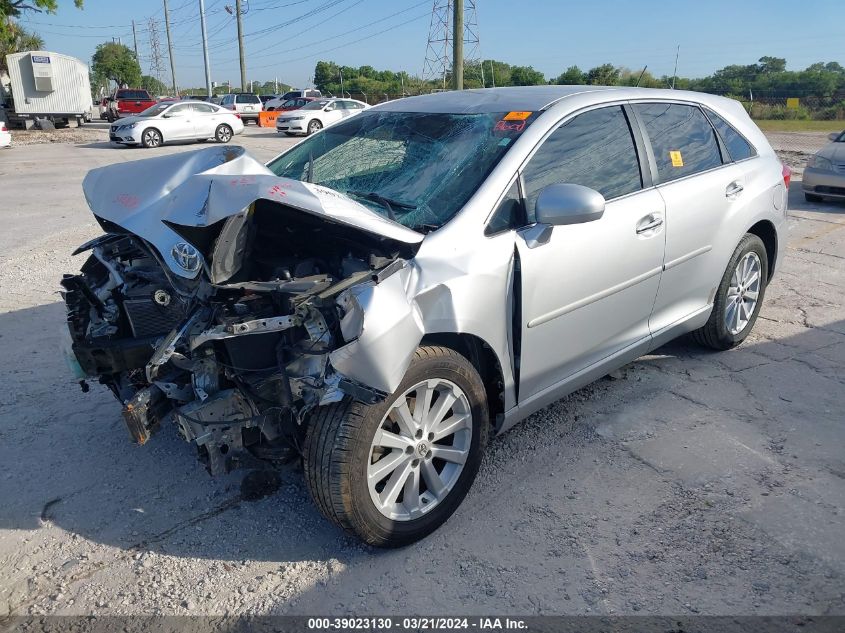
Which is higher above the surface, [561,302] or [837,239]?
[561,302]

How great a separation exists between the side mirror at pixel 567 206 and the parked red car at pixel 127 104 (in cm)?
3478

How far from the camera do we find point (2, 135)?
19938 millimetres

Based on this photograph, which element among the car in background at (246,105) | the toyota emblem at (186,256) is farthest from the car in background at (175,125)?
the toyota emblem at (186,256)

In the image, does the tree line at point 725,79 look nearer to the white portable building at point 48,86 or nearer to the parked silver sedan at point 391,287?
the white portable building at point 48,86

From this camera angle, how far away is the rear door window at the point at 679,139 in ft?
12.9

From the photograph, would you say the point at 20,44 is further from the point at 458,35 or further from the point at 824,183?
the point at 824,183

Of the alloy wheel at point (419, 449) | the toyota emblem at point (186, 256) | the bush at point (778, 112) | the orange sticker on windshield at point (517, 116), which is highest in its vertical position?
the bush at point (778, 112)

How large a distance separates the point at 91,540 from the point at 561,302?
93.3 inches

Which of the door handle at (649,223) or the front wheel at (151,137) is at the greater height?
the front wheel at (151,137)

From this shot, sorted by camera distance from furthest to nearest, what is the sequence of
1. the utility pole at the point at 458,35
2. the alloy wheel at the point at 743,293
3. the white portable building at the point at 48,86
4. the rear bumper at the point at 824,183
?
the white portable building at the point at 48,86 → the utility pole at the point at 458,35 → the rear bumper at the point at 824,183 → the alloy wheel at the point at 743,293

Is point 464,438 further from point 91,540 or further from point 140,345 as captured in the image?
point 91,540

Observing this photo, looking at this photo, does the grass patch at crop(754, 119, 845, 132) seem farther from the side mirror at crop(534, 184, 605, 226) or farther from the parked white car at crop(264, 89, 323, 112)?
the side mirror at crop(534, 184, 605, 226)

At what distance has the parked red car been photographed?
33.5m

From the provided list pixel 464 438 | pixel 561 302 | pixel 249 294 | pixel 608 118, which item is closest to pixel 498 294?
pixel 561 302
